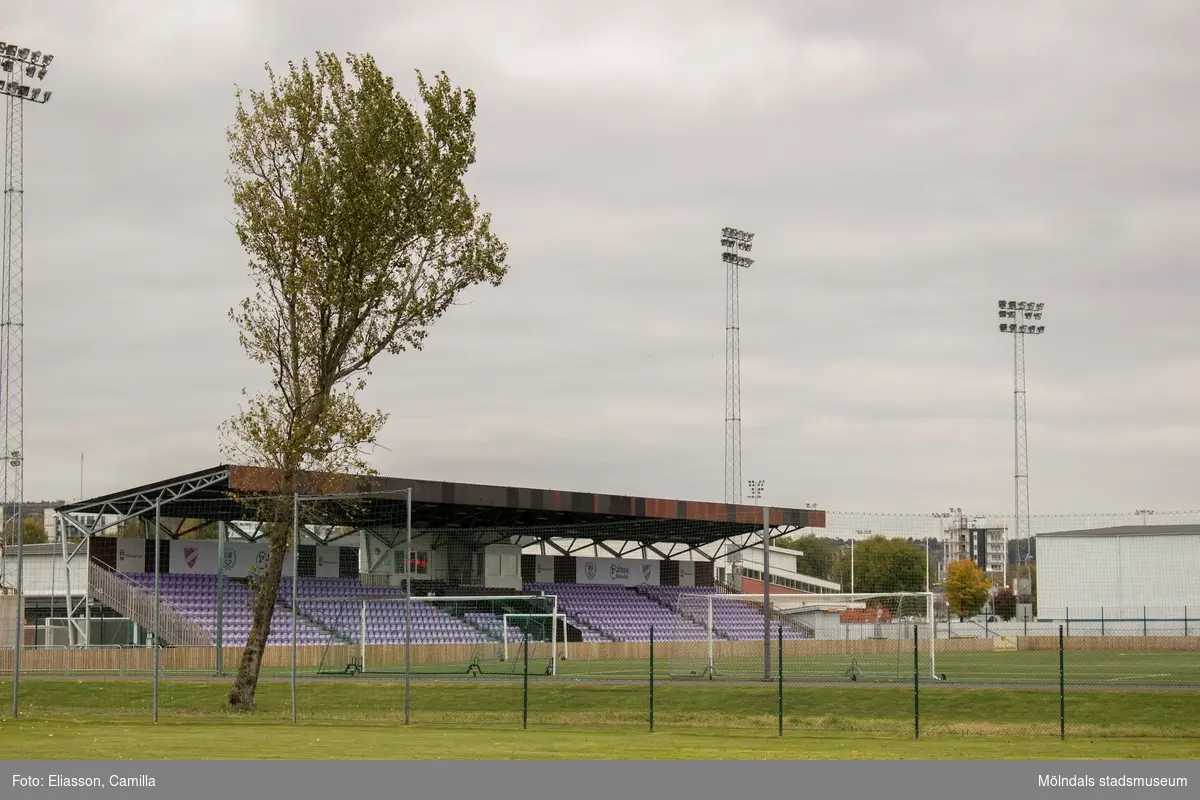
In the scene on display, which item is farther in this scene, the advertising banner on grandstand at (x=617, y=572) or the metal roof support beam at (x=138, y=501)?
the advertising banner on grandstand at (x=617, y=572)

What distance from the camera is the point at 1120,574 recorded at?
72.4 meters

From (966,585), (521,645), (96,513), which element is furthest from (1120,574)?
(96,513)

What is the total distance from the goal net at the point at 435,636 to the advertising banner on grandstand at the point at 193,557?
6.34 meters

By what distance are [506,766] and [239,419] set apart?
15.6 meters

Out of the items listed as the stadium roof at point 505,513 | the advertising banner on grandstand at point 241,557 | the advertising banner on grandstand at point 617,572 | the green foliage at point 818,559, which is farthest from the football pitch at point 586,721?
the green foliage at point 818,559

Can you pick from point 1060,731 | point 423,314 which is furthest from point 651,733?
point 423,314

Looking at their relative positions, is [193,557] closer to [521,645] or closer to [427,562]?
[427,562]

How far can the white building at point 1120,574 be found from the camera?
71000 mm

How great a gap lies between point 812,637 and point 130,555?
95.6 feet

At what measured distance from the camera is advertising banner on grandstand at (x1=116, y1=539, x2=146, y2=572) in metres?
54.4

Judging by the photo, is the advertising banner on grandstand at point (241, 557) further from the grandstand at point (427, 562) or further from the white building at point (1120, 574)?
the white building at point (1120, 574)

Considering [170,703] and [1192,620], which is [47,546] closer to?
[170,703]

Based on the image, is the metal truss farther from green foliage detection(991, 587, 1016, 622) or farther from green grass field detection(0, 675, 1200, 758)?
green foliage detection(991, 587, 1016, 622)

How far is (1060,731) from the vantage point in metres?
25.2
